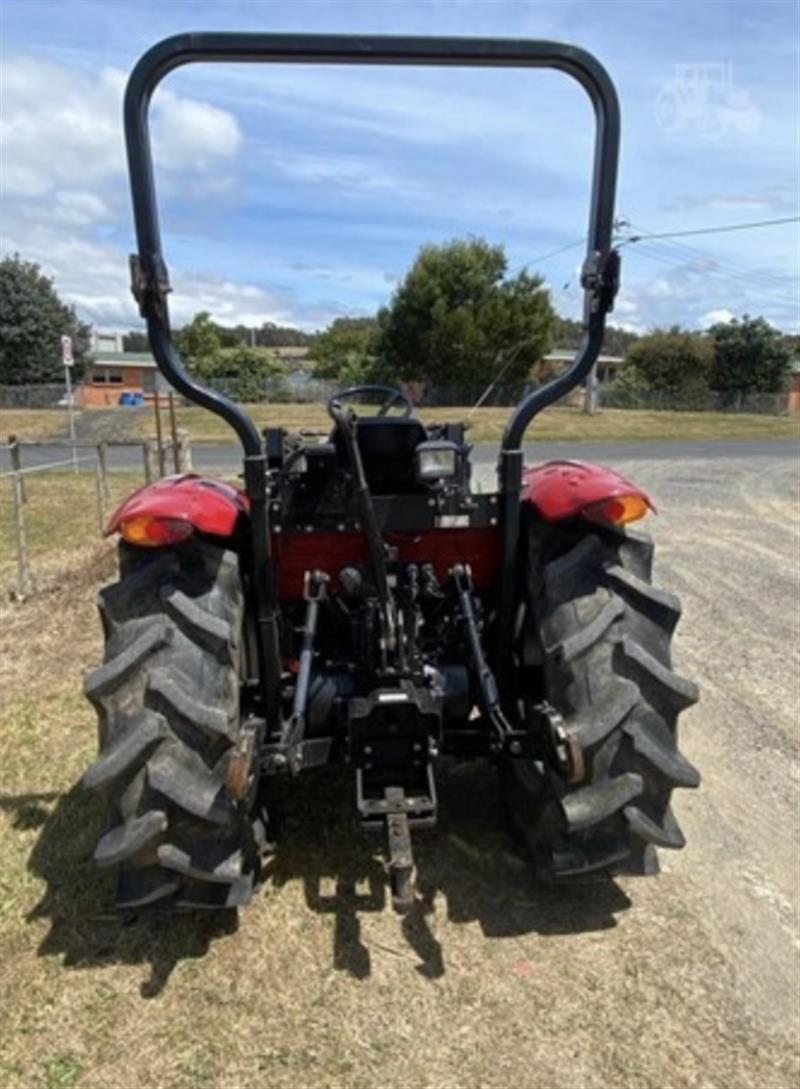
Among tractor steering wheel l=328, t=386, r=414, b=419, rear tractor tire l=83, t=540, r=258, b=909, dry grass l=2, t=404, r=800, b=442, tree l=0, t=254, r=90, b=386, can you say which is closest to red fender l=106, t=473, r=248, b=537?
rear tractor tire l=83, t=540, r=258, b=909

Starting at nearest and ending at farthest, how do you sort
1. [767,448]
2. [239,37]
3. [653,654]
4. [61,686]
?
[239,37] → [653,654] → [61,686] → [767,448]

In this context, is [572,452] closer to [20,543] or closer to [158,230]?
[20,543]

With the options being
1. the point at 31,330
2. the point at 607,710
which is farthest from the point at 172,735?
the point at 31,330

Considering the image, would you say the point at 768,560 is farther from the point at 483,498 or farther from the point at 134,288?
the point at 134,288

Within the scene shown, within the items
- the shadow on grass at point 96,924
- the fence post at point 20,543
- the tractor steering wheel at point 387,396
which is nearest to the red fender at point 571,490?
the tractor steering wheel at point 387,396

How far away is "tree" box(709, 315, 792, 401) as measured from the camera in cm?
4744

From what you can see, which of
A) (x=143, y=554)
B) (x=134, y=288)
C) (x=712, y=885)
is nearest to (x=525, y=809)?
(x=712, y=885)

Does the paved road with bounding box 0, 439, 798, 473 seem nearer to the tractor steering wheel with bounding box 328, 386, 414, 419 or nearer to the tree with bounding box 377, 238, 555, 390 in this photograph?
the tree with bounding box 377, 238, 555, 390

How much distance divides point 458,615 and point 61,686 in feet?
Result: 8.96

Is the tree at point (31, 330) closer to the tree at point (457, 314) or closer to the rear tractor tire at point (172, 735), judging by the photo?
the tree at point (457, 314)

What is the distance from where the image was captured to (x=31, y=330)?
44.7 meters

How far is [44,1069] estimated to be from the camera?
2342mm

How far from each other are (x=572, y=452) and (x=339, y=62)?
66.7 ft

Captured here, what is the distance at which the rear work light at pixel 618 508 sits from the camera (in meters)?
2.96
